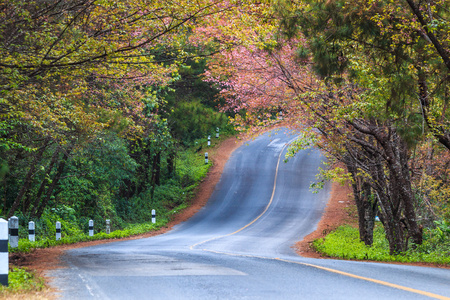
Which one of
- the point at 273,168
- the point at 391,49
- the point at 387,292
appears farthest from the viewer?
the point at 273,168

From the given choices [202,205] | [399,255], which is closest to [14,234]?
[399,255]

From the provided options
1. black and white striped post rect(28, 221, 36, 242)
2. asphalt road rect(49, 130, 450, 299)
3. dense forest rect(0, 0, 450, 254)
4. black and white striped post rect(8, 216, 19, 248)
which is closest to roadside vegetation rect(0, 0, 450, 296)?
dense forest rect(0, 0, 450, 254)

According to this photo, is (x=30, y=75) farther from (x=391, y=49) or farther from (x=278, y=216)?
(x=278, y=216)

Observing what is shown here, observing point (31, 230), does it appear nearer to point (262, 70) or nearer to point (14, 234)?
point (14, 234)

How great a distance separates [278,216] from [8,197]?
13.6m

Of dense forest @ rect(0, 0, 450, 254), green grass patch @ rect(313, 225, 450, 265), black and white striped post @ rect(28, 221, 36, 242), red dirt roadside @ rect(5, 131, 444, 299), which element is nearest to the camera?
dense forest @ rect(0, 0, 450, 254)

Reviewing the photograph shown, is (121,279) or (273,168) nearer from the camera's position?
(121,279)

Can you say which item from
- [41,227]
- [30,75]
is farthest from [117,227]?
[30,75]

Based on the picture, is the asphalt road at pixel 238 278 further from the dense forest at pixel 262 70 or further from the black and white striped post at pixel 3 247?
the dense forest at pixel 262 70

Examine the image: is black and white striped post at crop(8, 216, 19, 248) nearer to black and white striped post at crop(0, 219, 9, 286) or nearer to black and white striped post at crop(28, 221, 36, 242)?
black and white striped post at crop(28, 221, 36, 242)

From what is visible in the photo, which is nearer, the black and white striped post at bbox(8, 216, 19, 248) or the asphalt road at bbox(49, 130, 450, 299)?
the asphalt road at bbox(49, 130, 450, 299)

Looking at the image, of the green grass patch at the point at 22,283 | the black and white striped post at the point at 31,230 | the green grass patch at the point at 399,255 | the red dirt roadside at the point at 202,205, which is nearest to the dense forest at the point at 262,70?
the green grass patch at the point at 399,255

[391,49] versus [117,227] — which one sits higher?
[391,49]

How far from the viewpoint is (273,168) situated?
37531mm
